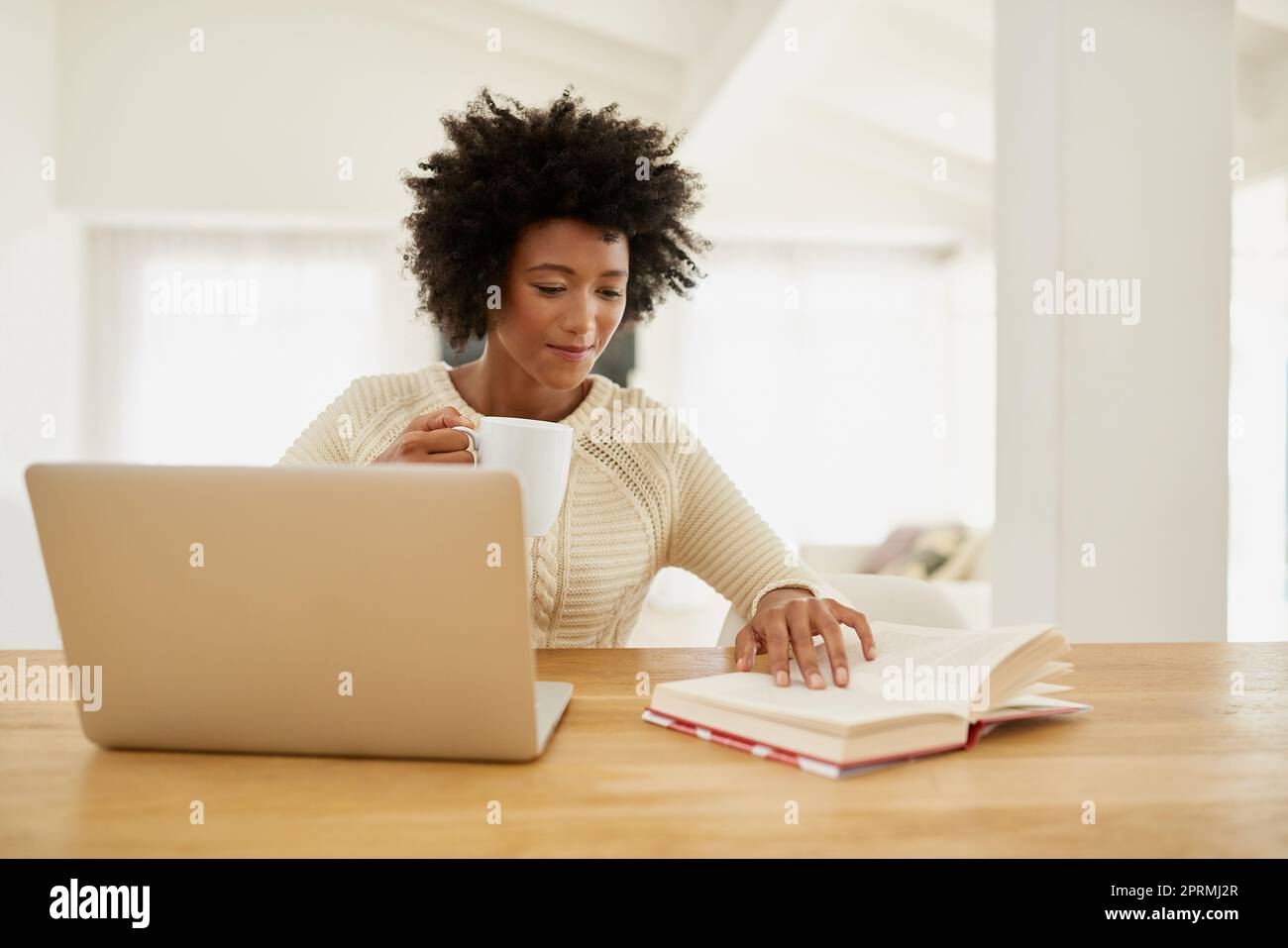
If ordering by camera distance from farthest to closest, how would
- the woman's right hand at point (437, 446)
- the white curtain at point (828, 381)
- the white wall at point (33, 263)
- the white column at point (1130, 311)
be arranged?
1. the white curtain at point (828, 381)
2. the white wall at point (33, 263)
3. the white column at point (1130, 311)
4. the woman's right hand at point (437, 446)

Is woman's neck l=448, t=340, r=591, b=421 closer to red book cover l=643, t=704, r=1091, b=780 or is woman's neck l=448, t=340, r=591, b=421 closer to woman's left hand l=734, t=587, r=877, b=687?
woman's left hand l=734, t=587, r=877, b=687

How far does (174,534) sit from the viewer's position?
0.69 metres

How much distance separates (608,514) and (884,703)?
0.76 m

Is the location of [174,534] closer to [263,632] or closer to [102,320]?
[263,632]

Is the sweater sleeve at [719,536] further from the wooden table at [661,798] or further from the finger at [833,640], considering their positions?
the wooden table at [661,798]

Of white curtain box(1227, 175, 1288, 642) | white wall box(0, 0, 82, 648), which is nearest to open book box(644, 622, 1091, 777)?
white curtain box(1227, 175, 1288, 642)

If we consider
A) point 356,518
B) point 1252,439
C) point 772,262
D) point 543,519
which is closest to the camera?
point 356,518

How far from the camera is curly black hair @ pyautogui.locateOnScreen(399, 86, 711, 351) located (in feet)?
4.99

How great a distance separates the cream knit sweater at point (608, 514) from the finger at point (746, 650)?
29 cm

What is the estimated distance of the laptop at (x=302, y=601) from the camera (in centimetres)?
67

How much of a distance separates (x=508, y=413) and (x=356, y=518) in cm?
94

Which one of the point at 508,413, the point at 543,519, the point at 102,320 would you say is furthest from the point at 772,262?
the point at 543,519

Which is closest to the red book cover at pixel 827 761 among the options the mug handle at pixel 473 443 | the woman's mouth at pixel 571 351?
the mug handle at pixel 473 443
